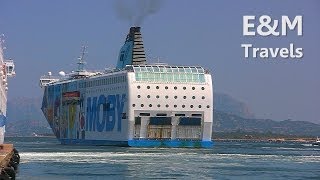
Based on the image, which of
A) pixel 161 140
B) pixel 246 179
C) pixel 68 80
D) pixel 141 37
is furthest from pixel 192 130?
pixel 246 179

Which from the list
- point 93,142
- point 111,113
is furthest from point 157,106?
point 93,142

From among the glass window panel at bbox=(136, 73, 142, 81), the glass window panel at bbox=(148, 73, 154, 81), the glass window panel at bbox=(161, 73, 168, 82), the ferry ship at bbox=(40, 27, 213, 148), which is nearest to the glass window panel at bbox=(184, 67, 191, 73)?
the ferry ship at bbox=(40, 27, 213, 148)

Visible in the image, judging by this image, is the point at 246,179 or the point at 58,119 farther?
the point at 58,119

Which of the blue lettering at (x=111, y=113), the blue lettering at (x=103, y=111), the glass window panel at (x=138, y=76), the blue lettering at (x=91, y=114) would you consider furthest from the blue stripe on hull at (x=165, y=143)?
the blue lettering at (x=91, y=114)

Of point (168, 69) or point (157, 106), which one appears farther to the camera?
point (168, 69)

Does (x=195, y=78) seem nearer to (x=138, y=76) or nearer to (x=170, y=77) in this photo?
(x=170, y=77)

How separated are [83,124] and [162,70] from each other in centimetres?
2104

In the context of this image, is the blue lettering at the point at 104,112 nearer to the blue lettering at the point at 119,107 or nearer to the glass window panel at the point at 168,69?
the blue lettering at the point at 119,107

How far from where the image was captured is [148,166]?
54406 mm

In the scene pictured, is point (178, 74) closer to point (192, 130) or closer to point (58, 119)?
point (192, 130)

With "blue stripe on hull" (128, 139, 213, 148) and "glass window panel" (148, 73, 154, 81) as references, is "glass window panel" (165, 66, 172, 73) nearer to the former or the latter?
"glass window panel" (148, 73, 154, 81)

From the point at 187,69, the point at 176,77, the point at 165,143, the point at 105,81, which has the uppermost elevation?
the point at 187,69

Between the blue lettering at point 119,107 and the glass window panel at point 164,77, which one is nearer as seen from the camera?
the glass window panel at point 164,77

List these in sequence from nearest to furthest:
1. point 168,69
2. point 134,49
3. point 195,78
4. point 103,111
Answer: point 195,78 < point 168,69 < point 103,111 < point 134,49
